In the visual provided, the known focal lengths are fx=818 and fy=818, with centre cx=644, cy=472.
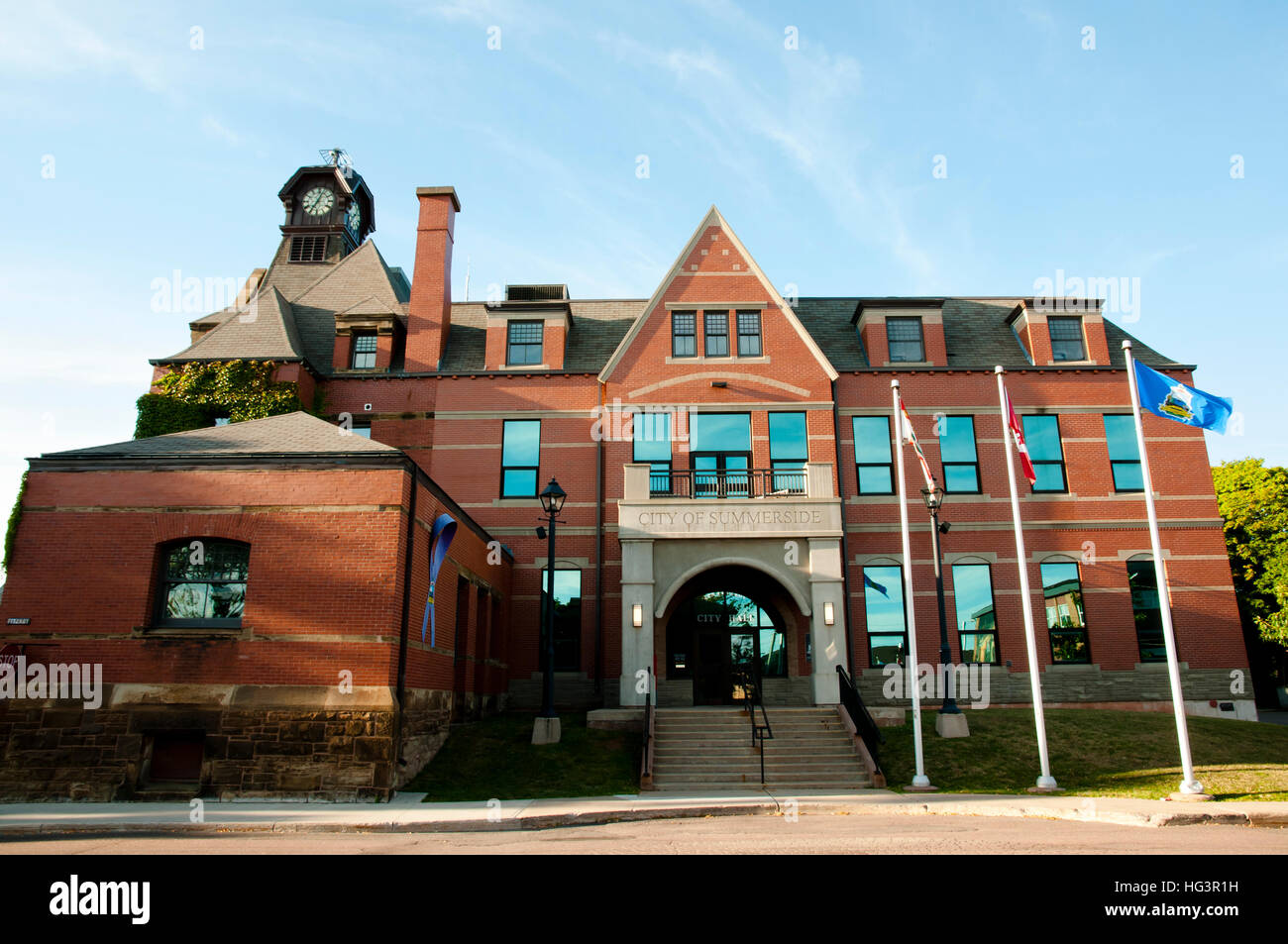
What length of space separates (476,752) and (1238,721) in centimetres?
1894

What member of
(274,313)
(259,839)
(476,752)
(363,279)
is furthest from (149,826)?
(363,279)

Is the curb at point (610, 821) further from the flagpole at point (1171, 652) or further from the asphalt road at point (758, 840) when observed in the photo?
the flagpole at point (1171, 652)

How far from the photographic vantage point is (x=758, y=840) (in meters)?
9.97

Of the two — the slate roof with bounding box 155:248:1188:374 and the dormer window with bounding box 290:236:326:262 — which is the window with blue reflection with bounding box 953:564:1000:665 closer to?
the slate roof with bounding box 155:248:1188:374

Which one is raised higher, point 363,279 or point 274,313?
point 363,279

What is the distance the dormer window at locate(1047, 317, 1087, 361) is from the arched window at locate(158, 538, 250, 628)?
2327 centimetres

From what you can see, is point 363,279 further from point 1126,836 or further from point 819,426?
point 1126,836

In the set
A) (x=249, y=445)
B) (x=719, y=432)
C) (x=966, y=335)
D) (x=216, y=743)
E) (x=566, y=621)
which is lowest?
(x=216, y=743)

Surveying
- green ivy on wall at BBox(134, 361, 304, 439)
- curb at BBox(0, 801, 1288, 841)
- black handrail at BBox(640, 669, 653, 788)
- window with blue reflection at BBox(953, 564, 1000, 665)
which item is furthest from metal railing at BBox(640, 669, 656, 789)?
green ivy on wall at BBox(134, 361, 304, 439)

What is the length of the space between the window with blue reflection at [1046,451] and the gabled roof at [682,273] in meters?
6.35

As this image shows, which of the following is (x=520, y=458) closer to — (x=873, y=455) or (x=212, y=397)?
(x=212, y=397)

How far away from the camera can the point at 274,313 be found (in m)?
25.5

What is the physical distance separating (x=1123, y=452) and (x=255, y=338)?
26236 millimetres

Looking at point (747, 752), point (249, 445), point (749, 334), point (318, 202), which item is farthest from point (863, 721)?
point (318, 202)
